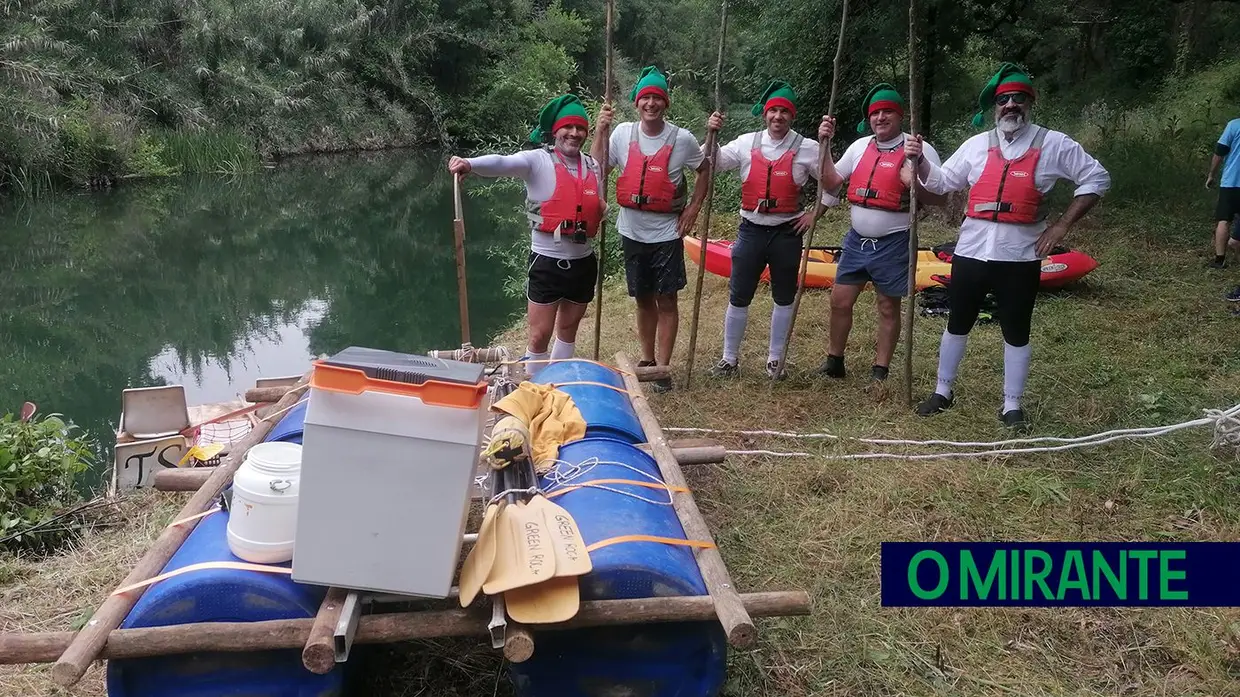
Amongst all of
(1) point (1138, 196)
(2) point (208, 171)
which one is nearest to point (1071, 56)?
(1) point (1138, 196)

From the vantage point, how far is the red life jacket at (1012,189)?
4.24 metres

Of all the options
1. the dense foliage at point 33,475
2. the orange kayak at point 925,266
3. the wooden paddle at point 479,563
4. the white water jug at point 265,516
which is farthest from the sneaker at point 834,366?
the dense foliage at point 33,475

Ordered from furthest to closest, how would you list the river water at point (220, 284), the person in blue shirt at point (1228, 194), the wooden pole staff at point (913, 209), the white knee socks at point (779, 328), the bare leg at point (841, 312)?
the river water at point (220, 284) < the person in blue shirt at point (1228, 194) < the white knee socks at point (779, 328) < the bare leg at point (841, 312) < the wooden pole staff at point (913, 209)

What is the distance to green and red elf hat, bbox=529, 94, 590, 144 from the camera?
14.7ft

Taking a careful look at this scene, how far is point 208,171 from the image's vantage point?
20797mm

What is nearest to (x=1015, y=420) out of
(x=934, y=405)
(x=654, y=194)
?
(x=934, y=405)

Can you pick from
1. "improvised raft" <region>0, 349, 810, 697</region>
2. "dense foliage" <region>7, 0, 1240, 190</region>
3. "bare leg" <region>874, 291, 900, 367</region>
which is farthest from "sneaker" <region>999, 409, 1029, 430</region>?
"dense foliage" <region>7, 0, 1240, 190</region>

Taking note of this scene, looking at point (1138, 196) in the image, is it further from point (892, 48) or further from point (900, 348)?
point (900, 348)

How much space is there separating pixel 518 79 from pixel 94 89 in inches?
519

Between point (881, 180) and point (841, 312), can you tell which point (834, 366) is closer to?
point (841, 312)

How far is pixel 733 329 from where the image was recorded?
546cm

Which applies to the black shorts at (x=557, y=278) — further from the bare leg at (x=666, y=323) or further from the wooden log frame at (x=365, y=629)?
the wooden log frame at (x=365, y=629)

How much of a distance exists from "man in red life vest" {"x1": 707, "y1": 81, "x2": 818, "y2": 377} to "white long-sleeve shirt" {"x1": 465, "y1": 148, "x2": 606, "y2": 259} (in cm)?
95

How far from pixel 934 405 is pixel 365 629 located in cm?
353
